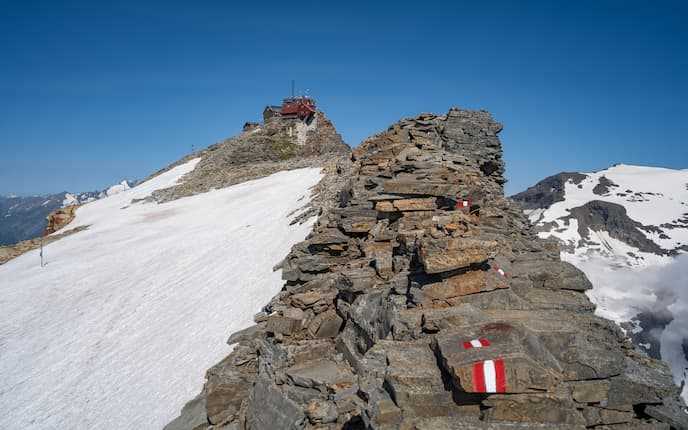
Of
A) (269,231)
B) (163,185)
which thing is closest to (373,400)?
(269,231)

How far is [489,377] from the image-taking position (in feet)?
19.2

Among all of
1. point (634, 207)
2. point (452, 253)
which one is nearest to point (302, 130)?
point (452, 253)

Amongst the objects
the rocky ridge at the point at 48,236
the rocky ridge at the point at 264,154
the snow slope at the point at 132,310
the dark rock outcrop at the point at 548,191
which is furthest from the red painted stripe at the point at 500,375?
the dark rock outcrop at the point at 548,191

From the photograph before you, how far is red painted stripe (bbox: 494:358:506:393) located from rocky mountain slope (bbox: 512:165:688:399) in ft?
192

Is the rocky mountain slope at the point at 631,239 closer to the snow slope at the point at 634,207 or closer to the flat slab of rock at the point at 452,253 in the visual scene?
the snow slope at the point at 634,207

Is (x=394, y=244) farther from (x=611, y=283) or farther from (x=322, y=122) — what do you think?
(x=611, y=283)

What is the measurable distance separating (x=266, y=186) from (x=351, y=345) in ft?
98.0

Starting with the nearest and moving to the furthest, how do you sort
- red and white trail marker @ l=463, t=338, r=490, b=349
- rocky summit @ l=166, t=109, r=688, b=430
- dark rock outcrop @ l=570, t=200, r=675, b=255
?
rocky summit @ l=166, t=109, r=688, b=430 → red and white trail marker @ l=463, t=338, r=490, b=349 → dark rock outcrop @ l=570, t=200, r=675, b=255

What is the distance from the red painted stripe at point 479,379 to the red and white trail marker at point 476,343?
64cm

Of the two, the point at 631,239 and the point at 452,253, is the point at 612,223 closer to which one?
the point at 631,239

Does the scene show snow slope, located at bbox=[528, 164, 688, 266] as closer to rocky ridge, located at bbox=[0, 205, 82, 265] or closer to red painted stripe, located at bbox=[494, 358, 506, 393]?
rocky ridge, located at bbox=[0, 205, 82, 265]

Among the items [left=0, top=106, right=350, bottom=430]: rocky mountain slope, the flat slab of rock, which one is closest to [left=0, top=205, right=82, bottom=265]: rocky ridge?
[left=0, top=106, right=350, bottom=430]: rocky mountain slope

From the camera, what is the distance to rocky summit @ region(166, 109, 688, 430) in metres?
6.08

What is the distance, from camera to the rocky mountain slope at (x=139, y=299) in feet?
45.3
